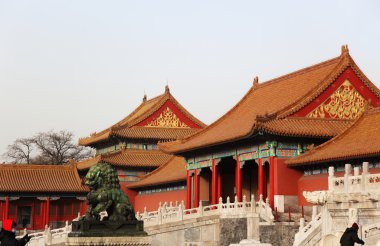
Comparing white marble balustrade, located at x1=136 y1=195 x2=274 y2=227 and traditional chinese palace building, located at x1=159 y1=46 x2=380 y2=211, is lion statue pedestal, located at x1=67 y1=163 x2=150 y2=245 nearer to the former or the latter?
white marble balustrade, located at x1=136 y1=195 x2=274 y2=227

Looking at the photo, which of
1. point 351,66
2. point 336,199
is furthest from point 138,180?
point 336,199

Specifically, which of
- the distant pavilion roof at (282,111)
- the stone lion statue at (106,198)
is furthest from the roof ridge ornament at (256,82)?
the stone lion statue at (106,198)

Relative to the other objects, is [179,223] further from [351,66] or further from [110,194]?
[110,194]

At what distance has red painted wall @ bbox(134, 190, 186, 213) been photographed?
4538 cm

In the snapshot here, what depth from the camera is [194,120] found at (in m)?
56.9

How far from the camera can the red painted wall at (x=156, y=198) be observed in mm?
45375

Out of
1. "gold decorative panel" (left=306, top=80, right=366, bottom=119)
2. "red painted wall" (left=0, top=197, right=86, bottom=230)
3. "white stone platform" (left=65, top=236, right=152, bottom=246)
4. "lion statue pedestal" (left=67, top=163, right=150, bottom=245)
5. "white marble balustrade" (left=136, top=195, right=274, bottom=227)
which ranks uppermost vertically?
"gold decorative panel" (left=306, top=80, right=366, bottom=119)

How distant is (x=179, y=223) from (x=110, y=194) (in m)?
18.0

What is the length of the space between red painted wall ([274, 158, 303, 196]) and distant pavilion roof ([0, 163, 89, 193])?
21.9 m

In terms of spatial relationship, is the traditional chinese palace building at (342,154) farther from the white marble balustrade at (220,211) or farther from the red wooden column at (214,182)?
the red wooden column at (214,182)

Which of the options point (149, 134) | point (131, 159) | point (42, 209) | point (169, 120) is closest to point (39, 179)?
point (42, 209)

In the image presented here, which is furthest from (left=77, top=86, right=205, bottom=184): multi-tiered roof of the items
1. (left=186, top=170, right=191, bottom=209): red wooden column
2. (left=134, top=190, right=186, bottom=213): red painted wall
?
(left=186, top=170, right=191, bottom=209): red wooden column

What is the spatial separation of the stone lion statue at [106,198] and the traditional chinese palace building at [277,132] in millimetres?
18294

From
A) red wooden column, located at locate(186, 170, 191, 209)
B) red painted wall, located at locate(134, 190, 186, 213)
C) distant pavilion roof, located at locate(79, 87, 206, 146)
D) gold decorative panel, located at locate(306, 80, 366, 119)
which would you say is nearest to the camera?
gold decorative panel, located at locate(306, 80, 366, 119)
